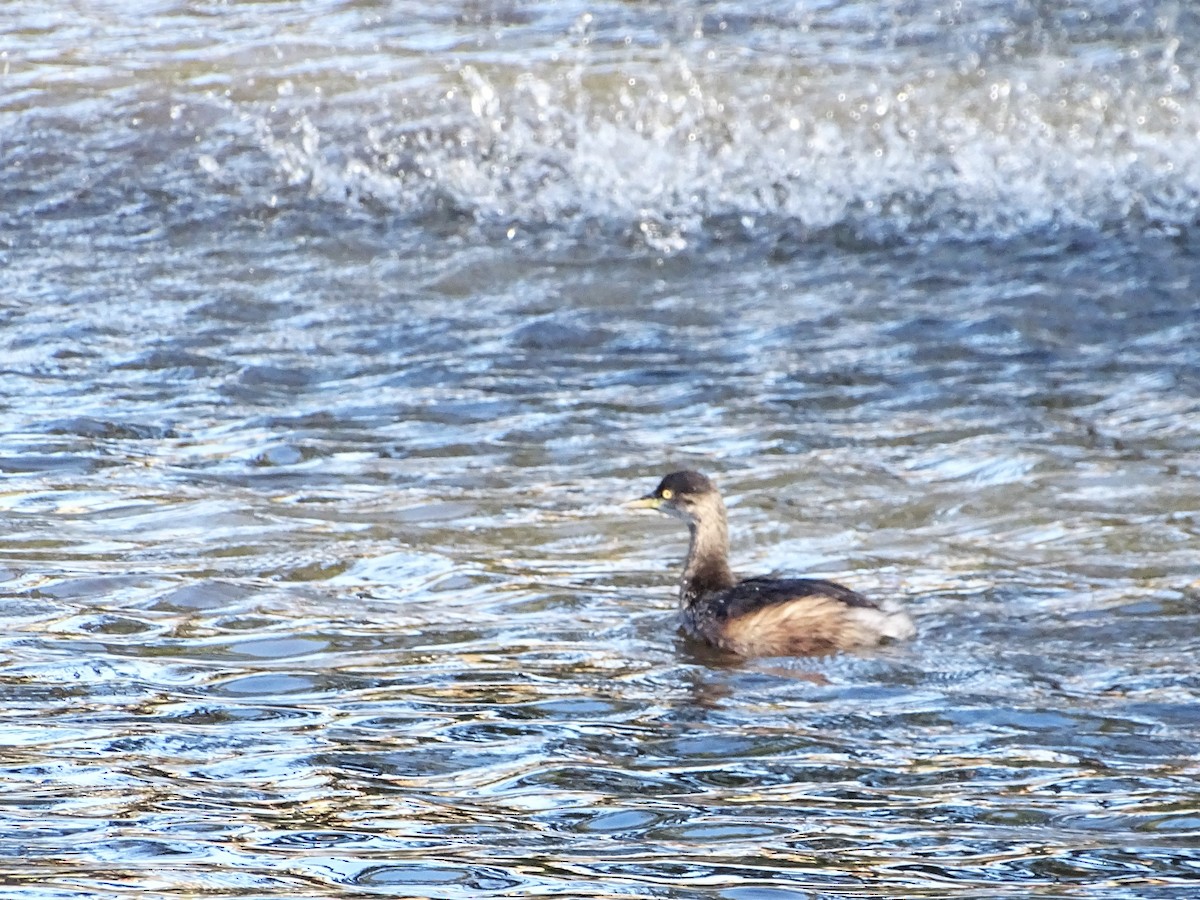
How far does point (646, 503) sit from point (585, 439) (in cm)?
195

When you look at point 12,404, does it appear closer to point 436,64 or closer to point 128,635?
point 128,635

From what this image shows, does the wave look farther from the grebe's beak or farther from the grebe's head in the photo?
the grebe's head

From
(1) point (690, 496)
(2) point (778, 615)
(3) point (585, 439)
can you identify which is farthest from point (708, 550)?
(3) point (585, 439)

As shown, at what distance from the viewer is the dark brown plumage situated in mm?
7730

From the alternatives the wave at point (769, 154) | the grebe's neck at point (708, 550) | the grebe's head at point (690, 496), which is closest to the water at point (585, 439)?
the wave at point (769, 154)

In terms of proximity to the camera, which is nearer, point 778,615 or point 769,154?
point 778,615

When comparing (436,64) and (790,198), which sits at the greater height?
(436,64)

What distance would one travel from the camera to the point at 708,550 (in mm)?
8758

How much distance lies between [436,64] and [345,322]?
249 inches

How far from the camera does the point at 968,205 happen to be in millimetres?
16297

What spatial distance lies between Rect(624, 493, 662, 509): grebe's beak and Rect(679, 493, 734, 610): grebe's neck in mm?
178

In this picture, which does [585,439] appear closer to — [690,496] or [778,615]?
[690,496]

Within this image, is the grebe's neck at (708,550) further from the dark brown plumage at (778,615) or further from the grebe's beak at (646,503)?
the grebe's beak at (646,503)

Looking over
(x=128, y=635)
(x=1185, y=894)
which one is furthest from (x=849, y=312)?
(x=1185, y=894)
